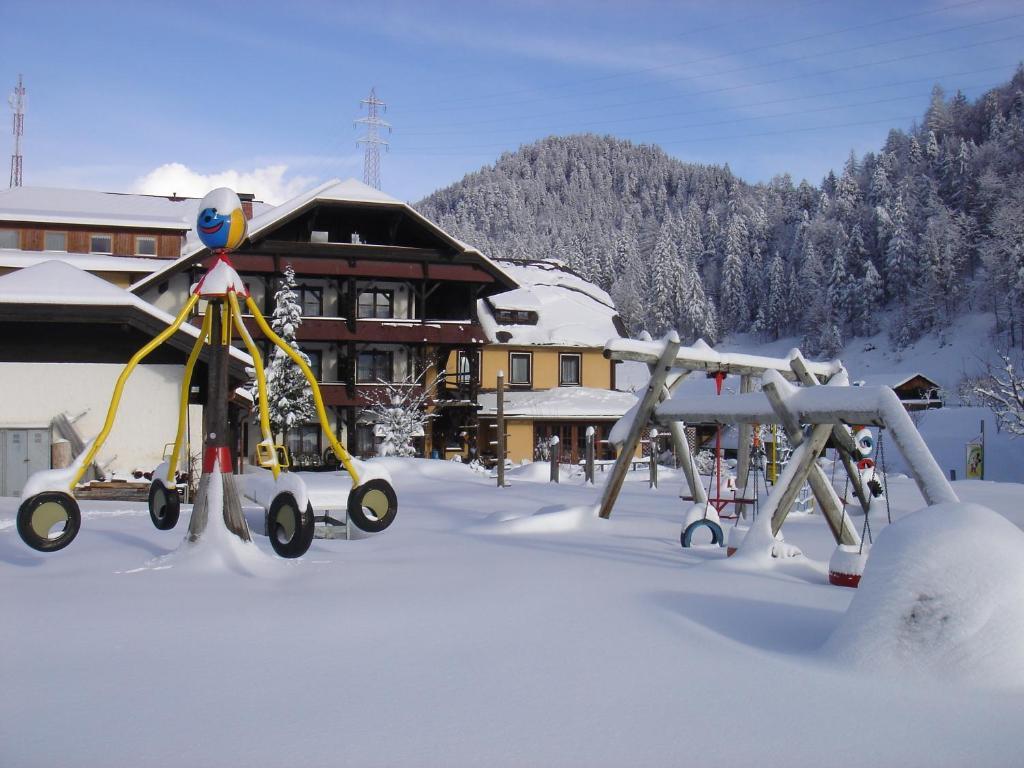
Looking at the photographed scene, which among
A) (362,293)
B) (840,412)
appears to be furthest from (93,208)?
(840,412)

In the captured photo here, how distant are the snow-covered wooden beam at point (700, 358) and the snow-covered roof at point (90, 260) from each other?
88.7 ft

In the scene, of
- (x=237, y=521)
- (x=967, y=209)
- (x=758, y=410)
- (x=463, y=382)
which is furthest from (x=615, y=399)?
(x=967, y=209)

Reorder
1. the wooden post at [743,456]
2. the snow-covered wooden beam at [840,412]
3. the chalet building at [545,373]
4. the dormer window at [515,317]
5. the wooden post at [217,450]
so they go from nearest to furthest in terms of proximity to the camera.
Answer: the snow-covered wooden beam at [840,412] → the wooden post at [217,450] → the wooden post at [743,456] → the chalet building at [545,373] → the dormer window at [515,317]

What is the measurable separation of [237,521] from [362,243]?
2822 cm

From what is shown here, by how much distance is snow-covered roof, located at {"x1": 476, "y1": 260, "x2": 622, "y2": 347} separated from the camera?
4128 centimetres

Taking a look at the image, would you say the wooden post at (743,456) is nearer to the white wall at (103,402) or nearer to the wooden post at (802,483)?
the wooden post at (802,483)

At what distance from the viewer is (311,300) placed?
35938mm

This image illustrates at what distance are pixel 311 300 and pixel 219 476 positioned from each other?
28.1 metres

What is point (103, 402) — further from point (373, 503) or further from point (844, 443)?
point (844, 443)

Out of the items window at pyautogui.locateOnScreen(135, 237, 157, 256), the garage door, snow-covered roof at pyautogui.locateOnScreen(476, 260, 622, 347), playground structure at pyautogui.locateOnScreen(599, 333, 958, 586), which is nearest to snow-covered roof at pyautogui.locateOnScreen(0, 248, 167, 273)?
window at pyautogui.locateOnScreen(135, 237, 157, 256)

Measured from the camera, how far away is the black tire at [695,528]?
11.0 metres

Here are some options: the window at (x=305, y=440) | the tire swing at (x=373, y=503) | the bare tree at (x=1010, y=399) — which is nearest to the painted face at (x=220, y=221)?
the tire swing at (x=373, y=503)

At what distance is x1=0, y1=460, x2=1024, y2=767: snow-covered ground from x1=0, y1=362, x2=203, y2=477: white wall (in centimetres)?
1190

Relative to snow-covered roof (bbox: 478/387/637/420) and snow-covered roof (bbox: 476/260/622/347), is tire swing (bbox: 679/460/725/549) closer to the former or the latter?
snow-covered roof (bbox: 478/387/637/420)
